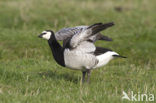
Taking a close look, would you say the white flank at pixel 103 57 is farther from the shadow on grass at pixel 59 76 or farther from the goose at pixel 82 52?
the shadow on grass at pixel 59 76

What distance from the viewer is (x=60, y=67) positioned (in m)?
8.64

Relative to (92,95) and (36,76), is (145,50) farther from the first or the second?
(92,95)

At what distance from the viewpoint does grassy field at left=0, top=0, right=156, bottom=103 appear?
→ 237 inches

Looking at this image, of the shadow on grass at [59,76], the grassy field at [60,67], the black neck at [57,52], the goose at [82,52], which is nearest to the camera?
the grassy field at [60,67]

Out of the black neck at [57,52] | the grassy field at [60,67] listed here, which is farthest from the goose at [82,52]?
the grassy field at [60,67]

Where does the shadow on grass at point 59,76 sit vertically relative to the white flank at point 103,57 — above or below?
below

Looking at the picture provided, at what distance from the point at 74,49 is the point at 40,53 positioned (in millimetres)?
3718

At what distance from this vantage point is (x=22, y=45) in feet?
35.1

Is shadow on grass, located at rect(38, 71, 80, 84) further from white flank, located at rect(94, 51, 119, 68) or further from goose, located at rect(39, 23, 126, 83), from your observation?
white flank, located at rect(94, 51, 119, 68)

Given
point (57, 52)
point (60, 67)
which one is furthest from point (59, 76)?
point (60, 67)

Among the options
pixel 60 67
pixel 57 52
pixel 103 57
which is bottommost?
pixel 60 67

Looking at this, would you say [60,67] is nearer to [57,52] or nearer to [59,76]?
[59,76]

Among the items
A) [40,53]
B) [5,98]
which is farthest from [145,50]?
[5,98]

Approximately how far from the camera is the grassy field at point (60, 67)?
602 cm
